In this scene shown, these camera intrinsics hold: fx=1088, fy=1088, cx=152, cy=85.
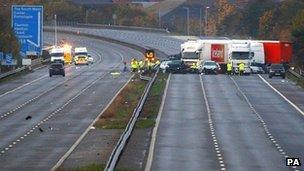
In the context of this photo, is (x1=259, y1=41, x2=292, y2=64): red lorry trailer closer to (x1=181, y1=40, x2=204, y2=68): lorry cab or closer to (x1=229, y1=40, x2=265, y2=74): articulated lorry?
(x1=229, y1=40, x2=265, y2=74): articulated lorry

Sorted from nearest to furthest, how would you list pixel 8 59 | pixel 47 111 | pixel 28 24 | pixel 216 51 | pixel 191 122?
pixel 191 122 → pixel 47 111 → pixel 28 24 → pixel 8 59 → pixel 216 51

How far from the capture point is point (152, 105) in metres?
65.7

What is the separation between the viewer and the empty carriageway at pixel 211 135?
38844mm

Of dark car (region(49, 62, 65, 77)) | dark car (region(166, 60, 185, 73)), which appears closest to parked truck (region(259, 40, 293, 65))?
dark car (region(166, 60, 185, 73))

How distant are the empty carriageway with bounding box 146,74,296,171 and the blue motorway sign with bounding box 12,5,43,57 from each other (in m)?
26.3

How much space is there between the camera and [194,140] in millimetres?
A: 46812

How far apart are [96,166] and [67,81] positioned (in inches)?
2255

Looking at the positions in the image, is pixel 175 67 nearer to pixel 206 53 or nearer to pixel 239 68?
pixel 206 53

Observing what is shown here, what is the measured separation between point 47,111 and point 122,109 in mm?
4455

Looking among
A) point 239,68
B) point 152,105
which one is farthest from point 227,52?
point 152,105

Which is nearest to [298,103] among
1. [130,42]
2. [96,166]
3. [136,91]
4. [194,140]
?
[136,91]

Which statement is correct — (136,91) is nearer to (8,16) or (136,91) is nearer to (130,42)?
(8,16)

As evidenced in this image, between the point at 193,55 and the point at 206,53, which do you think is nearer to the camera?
the point at 206,53

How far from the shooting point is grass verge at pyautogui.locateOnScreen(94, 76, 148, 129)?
184 ft
